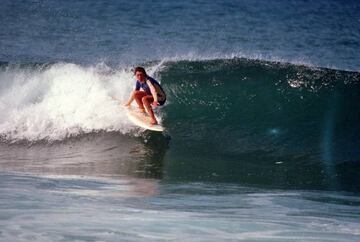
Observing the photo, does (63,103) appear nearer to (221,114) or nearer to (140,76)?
(221,114)

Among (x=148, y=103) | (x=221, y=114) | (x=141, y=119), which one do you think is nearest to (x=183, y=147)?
(x=141, y=119)

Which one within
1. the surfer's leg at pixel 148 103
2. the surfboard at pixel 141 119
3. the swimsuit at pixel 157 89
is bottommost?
the surfboard at pixel 141 119

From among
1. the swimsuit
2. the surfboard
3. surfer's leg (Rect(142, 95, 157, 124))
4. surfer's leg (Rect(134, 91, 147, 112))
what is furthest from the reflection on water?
the swimsuit

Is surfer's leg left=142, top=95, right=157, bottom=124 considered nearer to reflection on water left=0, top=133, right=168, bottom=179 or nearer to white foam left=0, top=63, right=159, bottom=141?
reflection on water left=0, top=133, right=168, bottom=179

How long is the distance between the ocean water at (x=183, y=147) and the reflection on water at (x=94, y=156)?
0.03 metres

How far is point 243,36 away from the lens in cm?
3238

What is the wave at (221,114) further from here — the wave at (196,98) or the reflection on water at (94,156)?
the reflection on water at (94,156)

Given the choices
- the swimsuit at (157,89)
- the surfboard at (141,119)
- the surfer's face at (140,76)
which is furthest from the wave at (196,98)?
the surfer's face at (140,76)

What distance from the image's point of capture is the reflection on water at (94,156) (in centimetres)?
1281

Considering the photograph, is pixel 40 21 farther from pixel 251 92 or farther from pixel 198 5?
pixel 251 92

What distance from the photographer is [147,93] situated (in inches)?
557

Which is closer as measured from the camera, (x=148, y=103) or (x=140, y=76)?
(x=140, y=76)

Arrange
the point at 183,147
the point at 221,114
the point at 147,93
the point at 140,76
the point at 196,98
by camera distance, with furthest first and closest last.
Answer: the point at 196,98
the point at 221,114
the point at 183,147
the point at 147,93
the point at 140,76

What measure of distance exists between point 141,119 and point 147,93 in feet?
2.00
